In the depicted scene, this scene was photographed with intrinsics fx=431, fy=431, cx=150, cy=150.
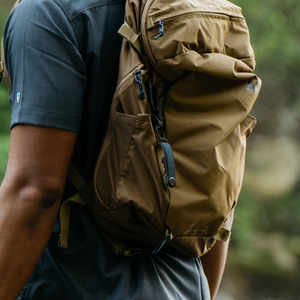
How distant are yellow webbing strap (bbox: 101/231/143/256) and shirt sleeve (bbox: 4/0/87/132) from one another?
328 millimetres

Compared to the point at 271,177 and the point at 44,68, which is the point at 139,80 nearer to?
the point at 44,68

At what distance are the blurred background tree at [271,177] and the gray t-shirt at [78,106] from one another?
5067mm

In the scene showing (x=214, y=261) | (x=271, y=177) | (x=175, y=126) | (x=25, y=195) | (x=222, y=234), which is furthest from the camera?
(x=271, y=177)

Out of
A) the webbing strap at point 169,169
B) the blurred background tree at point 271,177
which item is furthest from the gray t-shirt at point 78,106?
the blurred background tree at point 271,177

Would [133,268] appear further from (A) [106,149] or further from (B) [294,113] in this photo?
(B) [294,113]

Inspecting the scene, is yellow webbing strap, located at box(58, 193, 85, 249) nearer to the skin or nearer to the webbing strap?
the skin

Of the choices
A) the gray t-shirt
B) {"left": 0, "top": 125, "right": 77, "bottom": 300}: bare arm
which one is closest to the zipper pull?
the gray t-shirt

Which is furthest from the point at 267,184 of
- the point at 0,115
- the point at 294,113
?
the point at 0,115

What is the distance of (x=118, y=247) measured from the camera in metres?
1.17

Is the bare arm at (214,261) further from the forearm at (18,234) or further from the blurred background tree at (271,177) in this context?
the blurred background tree at (271,177)

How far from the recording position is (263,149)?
300 inches

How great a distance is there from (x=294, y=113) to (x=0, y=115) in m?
5.70

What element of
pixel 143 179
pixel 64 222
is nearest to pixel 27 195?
pixel 64 222

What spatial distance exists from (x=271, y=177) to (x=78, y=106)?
6.76 m
